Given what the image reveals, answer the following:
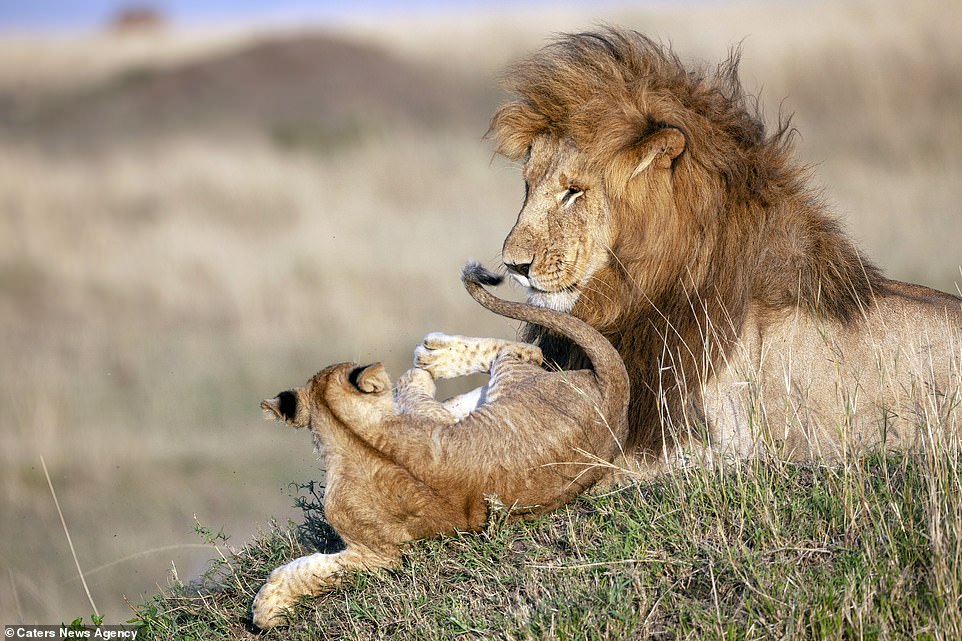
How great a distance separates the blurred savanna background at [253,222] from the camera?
1053 centimetres

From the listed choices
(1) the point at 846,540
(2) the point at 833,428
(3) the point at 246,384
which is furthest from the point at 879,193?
(1) the point at 846,540

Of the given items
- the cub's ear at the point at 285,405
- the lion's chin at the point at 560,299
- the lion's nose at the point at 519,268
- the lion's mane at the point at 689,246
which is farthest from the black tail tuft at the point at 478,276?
the cub's ear at the point at 285,405

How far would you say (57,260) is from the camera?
1602 centimetres

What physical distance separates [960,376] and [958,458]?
0.49 m

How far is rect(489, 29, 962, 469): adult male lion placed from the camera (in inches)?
168

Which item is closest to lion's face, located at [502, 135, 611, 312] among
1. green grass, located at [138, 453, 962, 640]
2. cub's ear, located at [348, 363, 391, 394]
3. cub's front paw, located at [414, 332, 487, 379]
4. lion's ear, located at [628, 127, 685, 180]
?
lion's ear, located at [628, 127, 685, 180]

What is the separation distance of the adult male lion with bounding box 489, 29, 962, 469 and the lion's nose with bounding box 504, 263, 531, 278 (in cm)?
1

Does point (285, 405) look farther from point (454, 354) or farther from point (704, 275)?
point (704, 275)

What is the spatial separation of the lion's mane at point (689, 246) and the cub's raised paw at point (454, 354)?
14.1 inches

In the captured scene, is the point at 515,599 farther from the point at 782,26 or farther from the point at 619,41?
the point at 782,26

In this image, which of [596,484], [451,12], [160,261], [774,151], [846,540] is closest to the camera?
[846,540]

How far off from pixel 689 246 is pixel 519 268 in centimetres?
68

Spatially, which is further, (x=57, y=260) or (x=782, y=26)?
(x=782, y=26)

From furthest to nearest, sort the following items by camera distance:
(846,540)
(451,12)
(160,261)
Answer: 1. (451,12)
2. (160,261)
3. (846,540)
